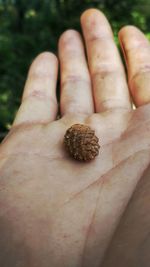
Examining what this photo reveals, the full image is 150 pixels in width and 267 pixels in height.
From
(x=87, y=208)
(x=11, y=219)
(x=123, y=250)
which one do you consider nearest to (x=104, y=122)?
(x=87, y=208)

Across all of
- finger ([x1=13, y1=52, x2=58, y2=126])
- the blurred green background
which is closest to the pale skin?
finger ([x1=13, y1=52, x2=58, y2=126])

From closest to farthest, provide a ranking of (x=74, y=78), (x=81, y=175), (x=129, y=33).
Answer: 1. (x=81, y=175)
2. (x=74, y=78)
3. (x=129, y=33)

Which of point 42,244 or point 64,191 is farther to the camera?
point 64,191

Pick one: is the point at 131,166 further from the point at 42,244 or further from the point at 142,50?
the point at 142,50

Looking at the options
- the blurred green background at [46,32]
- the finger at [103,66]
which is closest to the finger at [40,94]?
the finger at [103,66]

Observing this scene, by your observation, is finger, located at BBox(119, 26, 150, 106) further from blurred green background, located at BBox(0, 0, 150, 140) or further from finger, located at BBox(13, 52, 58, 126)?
blurred green background, located at BBox(0, 0, 150, 140)

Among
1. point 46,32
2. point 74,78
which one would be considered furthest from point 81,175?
point 46,32

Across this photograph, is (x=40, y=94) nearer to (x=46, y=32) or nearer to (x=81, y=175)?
(x=81, y=175)
